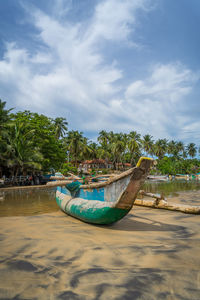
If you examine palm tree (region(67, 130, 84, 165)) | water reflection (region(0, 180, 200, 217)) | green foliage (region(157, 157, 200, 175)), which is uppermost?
palm tree (region(67, 130, 84, 165))

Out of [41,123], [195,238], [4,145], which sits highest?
[41,123]

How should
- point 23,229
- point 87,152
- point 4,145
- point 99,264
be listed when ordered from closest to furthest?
point 99,264
point 23,229
point 4,145
point 87,152

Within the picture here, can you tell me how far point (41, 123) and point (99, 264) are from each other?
2986 cm

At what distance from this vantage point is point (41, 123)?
30750 millimetres

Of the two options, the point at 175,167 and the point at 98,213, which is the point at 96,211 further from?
the point at 175,167

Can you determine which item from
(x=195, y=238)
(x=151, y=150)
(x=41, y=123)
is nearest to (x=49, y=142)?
(x=41, y=123)

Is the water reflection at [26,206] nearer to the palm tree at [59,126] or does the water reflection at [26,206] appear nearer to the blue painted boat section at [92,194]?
the blue painted boat section at [92,194]

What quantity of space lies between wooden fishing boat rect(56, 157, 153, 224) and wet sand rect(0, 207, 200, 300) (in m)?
0.54

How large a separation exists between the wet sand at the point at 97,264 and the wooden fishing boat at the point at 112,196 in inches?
21.1

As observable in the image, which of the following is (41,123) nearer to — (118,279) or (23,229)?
(23,229)

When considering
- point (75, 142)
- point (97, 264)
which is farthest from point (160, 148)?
point (97, 264)

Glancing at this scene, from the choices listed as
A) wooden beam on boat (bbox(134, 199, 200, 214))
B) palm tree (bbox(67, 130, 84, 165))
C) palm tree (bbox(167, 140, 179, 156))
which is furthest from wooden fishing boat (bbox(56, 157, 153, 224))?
palm tree (bbox(167, 140, 179, 156))

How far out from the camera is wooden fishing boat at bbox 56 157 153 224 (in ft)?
16.6

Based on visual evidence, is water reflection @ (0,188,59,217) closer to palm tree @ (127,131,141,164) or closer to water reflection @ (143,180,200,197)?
water reflection @ (143,180,200,197)
